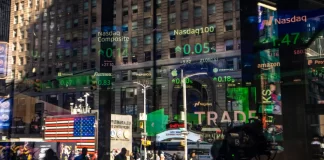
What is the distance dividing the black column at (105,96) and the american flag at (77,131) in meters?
0.12

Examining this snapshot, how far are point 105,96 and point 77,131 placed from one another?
0.64 metres

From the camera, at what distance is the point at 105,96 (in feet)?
17.4

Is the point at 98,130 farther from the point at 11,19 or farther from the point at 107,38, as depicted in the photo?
the point at 11,19

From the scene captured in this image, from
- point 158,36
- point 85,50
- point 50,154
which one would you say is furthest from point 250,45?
point 50,154

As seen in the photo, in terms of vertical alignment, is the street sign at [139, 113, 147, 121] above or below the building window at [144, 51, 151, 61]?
below

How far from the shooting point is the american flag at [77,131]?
5133 mm

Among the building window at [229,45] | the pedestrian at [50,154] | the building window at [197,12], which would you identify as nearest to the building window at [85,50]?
the pedestrian at [50,154]

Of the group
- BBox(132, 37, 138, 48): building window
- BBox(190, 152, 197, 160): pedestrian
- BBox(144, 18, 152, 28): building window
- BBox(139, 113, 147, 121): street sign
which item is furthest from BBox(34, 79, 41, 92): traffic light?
BBox(190, 152, 197, 160): pedestrian

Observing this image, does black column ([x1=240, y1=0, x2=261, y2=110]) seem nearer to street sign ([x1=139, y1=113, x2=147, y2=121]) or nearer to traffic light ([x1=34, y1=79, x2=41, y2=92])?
street sign ([x1=139, y1=113, x2=147, y2=121])

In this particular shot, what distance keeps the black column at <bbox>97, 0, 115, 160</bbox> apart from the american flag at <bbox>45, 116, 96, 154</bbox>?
0.12m

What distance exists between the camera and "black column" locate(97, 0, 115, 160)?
511 cm

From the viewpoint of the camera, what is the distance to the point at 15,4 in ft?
20.8

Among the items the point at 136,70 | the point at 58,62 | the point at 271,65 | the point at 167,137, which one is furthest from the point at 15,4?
the point at 271,65

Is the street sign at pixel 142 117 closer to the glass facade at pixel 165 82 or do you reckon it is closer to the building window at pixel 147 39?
the glass facade at pixel 165 82
